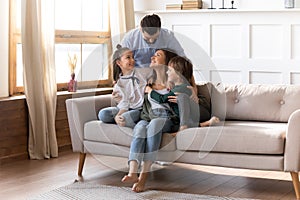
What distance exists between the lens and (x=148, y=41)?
13.6 ft

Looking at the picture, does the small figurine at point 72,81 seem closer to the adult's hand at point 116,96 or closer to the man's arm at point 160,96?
the adult's hand at point 116,96

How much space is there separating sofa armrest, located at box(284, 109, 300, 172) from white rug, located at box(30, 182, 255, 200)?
17.4 inches

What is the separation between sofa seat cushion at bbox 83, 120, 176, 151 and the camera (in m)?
4.08

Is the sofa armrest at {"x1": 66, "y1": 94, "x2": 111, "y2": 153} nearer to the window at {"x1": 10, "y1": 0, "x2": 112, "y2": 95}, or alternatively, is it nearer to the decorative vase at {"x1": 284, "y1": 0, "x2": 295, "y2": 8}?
the window at {"x1": 10, "y1": 0, "x2": 112, "y2": 95}

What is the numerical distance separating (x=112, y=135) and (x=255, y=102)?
1.11 meters

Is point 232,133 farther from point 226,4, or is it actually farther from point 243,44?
point 226,4

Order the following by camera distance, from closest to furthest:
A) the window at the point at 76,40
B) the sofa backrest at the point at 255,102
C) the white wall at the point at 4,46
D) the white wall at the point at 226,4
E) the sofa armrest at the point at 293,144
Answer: the sofa armrest at the point at 293,144 < the sofa backrest at the point at 255,102 < the white wall at the point at 4,46 < the window at the point at 76,40 < the white wall at the point at 226,4

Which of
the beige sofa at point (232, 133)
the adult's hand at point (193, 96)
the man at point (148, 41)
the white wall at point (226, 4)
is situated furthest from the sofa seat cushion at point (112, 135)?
the white wall at point (226, 4)

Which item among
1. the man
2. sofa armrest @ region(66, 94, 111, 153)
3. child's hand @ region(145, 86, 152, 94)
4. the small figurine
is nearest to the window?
the small figurine

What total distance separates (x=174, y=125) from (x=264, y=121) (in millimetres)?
818

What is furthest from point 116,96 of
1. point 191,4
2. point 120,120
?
point 191,4

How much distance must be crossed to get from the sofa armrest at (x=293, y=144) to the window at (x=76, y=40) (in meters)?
1.75

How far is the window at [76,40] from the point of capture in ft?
17.1

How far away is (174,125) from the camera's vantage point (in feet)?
→ 13.3
